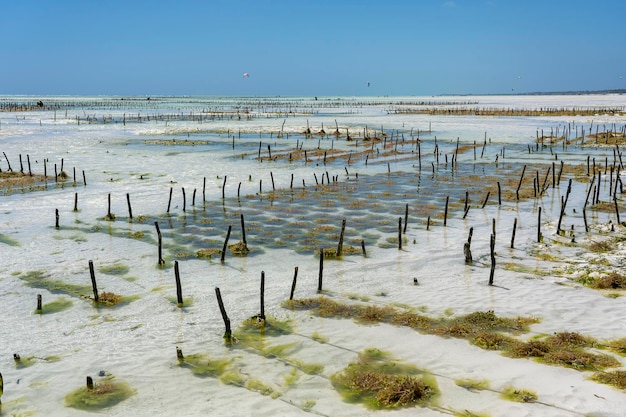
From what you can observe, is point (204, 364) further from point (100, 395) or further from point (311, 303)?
point (311, 303)

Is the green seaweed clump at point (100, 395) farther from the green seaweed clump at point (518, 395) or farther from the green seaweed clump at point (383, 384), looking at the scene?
the green seaweed clump at point (518, 395)

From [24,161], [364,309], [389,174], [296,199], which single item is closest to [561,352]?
[364,309]

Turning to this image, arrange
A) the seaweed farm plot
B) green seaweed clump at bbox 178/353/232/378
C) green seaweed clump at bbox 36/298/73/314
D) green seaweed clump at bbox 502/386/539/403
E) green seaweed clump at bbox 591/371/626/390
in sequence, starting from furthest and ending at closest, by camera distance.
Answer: green seaweed clump at bbox 36/298/73/314 → green seaweed clump at bbox 178/353/232/378 → the seaweed farm plot → green seaweed clump at bbox 591/371/626/390 → green seaweed clump at bbox 502/386/539/403

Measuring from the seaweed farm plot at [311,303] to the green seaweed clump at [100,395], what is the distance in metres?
0.03

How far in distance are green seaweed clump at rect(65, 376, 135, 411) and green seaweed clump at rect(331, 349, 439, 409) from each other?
3298 millimetres

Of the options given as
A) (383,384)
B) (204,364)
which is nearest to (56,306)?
(204,364)

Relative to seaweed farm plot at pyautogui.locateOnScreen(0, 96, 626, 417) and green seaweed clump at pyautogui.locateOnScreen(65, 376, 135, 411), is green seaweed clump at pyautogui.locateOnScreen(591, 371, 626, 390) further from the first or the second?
green seaweed clump at pyautogui.locateOnScreen(65, 376, 135, 411)

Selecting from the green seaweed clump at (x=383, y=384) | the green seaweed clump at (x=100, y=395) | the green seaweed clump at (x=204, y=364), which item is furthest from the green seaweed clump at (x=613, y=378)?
the green seaweed clump at (x=100, y=395)

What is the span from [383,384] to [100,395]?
4363 mm

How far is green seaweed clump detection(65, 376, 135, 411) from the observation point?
25.3ft

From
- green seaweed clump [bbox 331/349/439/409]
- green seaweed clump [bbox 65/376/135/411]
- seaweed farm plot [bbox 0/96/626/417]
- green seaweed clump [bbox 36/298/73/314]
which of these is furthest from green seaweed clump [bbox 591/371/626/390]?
green seaweed clump [bbox 36/298/73/314]

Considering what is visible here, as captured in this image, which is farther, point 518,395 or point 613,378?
point 613,378

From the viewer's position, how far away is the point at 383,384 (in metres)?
7.91

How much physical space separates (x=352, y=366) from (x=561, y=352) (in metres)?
3.54
